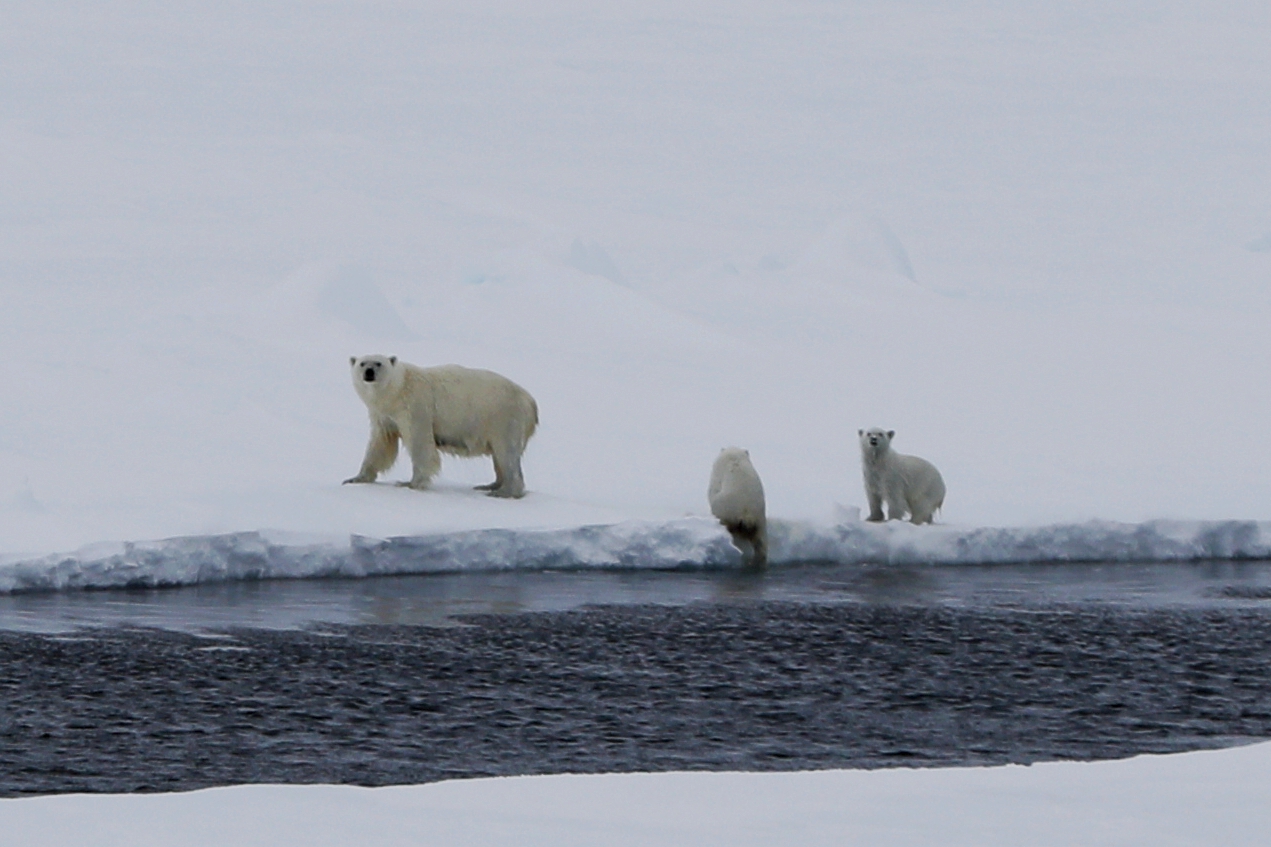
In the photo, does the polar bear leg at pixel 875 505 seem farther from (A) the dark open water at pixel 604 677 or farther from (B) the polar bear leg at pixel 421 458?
(B) the polar bear leg at pixel 421 458

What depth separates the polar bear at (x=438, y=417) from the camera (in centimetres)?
1277

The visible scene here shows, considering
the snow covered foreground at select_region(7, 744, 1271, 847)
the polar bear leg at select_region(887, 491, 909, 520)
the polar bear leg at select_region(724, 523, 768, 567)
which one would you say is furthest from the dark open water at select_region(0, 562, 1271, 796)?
the polar bear leg at select_region(887, 491, 909, 520)

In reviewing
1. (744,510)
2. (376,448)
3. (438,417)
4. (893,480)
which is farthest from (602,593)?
(893,480)

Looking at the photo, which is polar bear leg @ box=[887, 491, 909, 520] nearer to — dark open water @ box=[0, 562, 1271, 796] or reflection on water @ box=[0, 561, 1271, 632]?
reflection on water @ box=[0, 561, 1271, 632]

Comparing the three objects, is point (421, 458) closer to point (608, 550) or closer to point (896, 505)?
point (608, 550)

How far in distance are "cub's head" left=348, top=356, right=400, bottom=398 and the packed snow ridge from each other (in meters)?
1.50

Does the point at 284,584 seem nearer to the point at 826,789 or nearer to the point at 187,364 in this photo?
the point at 826,789

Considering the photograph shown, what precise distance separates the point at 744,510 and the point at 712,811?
6885 mm

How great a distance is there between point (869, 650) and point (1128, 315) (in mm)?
19523

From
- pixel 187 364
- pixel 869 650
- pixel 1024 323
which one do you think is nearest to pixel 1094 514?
pixel 869 650

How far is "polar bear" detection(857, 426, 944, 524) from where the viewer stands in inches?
522

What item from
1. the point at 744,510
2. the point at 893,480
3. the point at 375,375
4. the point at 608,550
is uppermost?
the point at 375,375

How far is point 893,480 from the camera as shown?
1329 cm

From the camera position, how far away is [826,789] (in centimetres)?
561
